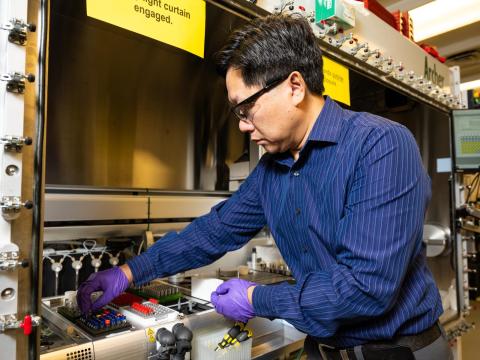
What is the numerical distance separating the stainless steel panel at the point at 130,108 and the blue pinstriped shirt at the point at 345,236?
0.56 meters

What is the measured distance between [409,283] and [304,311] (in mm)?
319

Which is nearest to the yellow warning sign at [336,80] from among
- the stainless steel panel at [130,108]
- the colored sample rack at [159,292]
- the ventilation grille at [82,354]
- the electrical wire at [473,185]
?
the stainless steel panel at [130,108]

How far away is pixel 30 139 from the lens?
631mm

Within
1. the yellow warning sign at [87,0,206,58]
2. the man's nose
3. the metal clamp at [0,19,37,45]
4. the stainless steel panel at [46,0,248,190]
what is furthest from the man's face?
the metal clamp at [0,19,37,45]

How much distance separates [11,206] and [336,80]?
3.96 feet

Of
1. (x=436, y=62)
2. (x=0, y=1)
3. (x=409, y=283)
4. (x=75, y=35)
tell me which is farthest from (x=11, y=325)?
(x=436, y=62)

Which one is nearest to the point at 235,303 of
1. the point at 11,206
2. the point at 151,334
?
Result: the point at 151,334

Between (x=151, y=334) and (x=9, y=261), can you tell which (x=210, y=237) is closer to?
(x=151, y=334)

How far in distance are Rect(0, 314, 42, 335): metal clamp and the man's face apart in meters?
0.63

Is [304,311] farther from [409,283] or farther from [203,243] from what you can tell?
[203,243]

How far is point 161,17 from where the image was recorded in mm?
850

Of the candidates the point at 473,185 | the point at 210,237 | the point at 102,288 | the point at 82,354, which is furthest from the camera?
the point at 473,185

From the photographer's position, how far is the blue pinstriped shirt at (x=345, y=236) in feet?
2.47

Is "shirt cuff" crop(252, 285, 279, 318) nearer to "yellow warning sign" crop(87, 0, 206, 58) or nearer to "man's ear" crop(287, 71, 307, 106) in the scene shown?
"man's ear" crop(287, 71, 307, 106)
